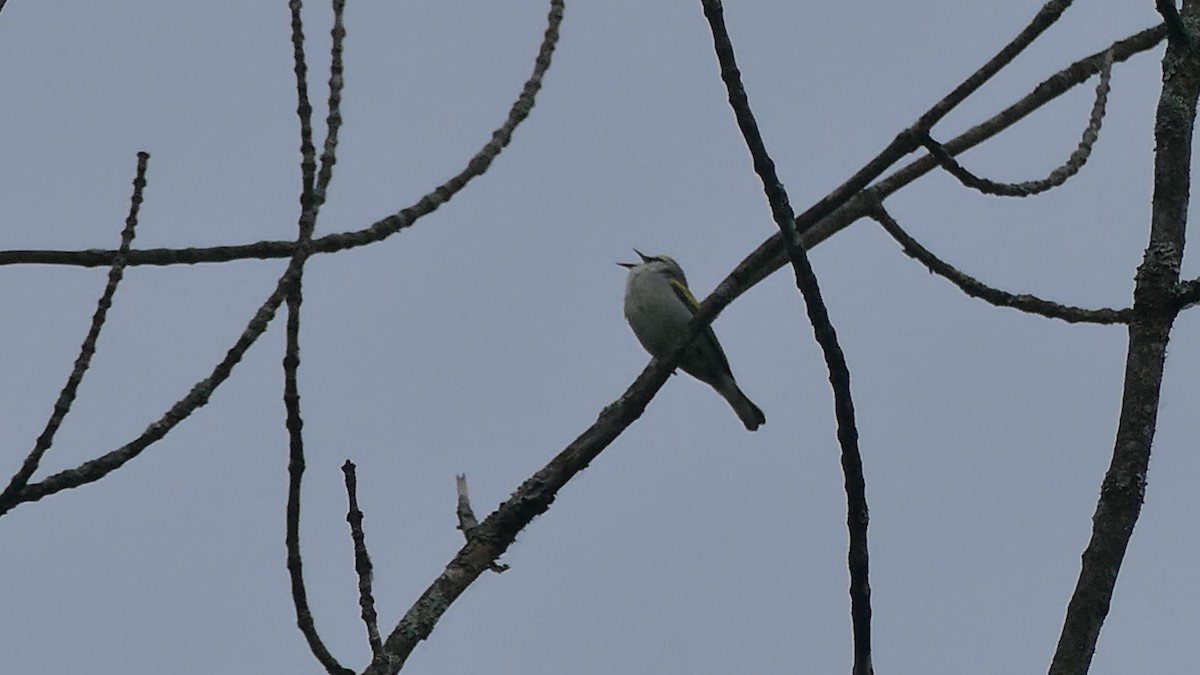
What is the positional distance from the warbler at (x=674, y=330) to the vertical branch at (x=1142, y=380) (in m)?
6.20

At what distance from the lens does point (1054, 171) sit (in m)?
4.79

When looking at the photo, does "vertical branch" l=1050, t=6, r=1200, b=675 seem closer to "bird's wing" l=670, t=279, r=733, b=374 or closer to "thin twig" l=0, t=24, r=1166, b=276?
"thin twig" l=0, t=24, r=1166, b=276

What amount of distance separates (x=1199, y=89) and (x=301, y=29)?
8.26 ft

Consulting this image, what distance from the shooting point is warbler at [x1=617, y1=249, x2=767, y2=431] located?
10.7 metres

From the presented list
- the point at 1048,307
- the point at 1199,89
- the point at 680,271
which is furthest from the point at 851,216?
the point at 680,271

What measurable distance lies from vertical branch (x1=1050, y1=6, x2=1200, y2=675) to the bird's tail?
22.0 feet

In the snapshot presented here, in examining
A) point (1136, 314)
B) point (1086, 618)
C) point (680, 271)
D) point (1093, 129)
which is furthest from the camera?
point (680, 271)

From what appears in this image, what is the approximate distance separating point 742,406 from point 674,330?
91 centimetres

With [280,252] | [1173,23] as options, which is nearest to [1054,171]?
[1173,23]

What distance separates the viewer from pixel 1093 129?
5.02m

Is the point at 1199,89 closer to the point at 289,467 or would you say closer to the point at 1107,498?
the point at 1107,498

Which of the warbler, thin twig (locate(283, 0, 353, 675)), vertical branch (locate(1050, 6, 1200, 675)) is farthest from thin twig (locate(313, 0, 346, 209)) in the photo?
the warbler

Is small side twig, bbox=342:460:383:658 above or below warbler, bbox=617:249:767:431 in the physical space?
below

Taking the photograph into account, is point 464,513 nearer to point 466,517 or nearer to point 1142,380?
point 466,517
